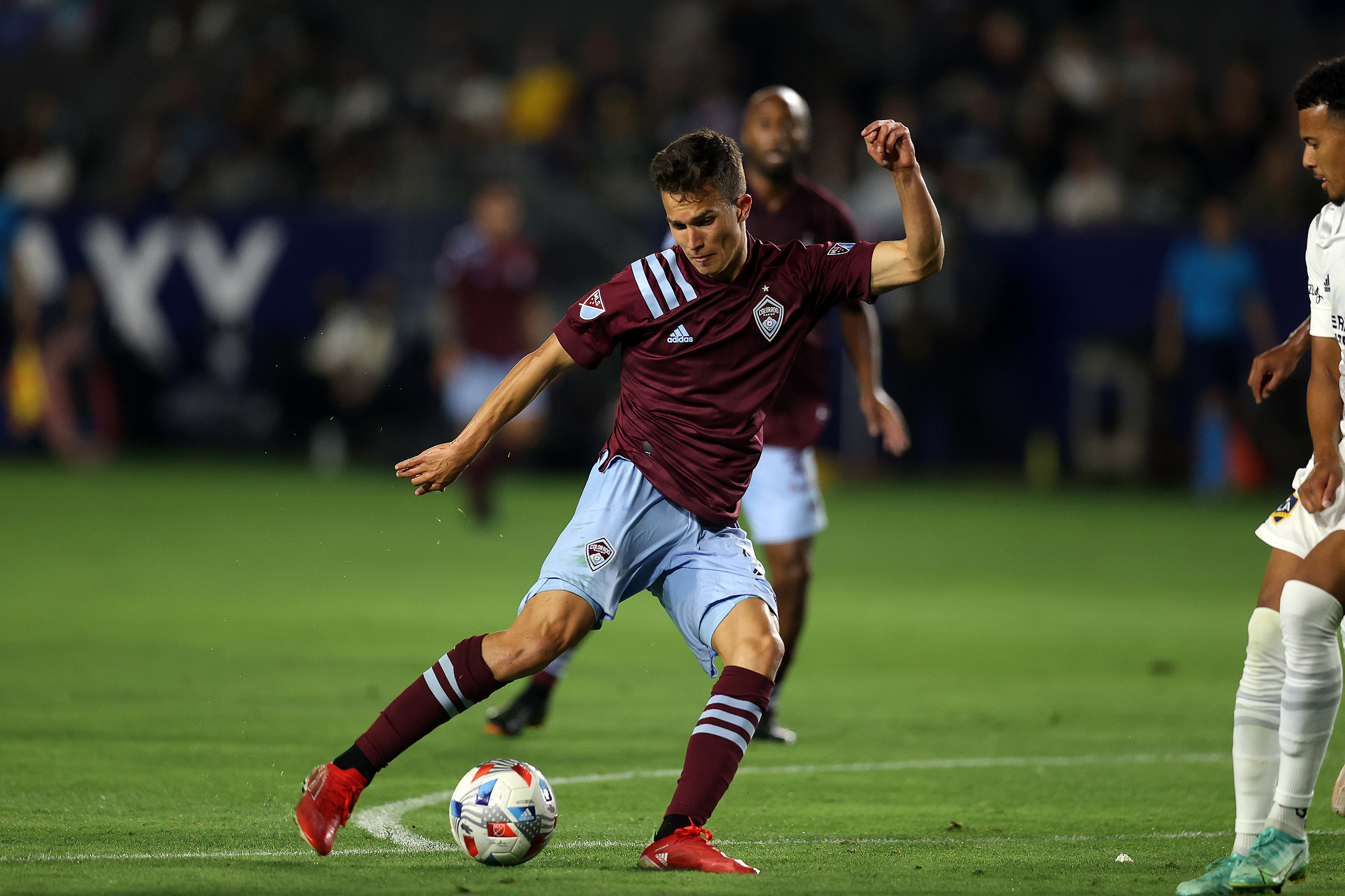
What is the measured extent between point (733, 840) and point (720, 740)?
1.71 feet

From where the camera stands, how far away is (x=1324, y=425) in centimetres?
464

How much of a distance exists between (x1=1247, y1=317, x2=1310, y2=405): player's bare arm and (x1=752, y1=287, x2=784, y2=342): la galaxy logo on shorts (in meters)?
1.38

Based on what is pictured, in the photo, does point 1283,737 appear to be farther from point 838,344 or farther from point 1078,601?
point 838,344

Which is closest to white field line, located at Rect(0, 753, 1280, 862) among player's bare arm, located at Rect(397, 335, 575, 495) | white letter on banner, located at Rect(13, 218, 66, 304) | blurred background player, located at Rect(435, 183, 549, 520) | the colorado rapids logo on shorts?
the colorado rapids logo on shorts

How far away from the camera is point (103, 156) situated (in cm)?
2269

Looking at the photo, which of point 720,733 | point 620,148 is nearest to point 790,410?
point 720,733

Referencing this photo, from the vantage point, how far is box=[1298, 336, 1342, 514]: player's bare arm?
457 cm

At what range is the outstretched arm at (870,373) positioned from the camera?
712 cm

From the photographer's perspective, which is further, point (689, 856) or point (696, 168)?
point (696, 168)

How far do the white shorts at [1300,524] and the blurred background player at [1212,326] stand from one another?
453 inches

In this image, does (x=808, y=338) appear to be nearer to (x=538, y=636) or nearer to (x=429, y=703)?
(x=538, y=636)

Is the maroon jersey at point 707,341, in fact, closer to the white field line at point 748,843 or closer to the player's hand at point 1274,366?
the white field line at point 748,843

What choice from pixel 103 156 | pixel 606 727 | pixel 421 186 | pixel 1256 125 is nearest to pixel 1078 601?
pixel 606 727

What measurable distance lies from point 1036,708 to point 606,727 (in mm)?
1929
